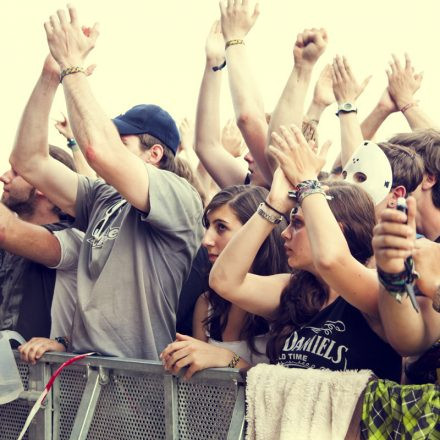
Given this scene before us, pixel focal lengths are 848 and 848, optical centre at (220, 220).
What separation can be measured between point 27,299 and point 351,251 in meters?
1.62

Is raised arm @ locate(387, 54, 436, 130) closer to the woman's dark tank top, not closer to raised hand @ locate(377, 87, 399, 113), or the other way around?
raised hand @ locate(377, 87, 399, 113)

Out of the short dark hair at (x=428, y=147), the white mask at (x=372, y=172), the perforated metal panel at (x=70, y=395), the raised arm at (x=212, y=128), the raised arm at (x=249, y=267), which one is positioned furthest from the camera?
the raised arm at (x=212, y=128)

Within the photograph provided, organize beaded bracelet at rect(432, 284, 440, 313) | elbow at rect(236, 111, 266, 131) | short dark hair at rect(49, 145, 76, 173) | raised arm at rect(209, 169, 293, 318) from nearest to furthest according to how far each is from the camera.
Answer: beaded bracelet at rect(432, 284, 440, 313) < raised arm at rect(209, 169, 293, 318) < elbow at rect(236, 111, 266, 131) < short dark hair at rect(49, 145, 76, 173)

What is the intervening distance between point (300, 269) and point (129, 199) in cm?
79

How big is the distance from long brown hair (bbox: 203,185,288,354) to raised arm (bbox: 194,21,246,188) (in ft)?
2.41

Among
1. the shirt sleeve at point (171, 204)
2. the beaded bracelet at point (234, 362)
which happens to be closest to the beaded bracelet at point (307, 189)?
the beaded bracelet at point (234, 362)

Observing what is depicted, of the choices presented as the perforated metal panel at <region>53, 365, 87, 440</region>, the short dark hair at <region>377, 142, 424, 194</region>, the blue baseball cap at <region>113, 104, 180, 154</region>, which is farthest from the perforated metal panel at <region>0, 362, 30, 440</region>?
the short dark hair at <region>377, 142, 424, 194</region>

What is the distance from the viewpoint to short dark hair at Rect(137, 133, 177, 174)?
4020mm

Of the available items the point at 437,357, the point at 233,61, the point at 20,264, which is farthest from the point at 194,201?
the point at 437,357

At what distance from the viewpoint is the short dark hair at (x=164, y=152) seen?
4.02 metres

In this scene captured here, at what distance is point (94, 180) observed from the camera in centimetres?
400

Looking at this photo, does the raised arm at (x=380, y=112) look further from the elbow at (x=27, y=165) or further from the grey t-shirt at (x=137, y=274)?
the elbow at (x=27, y=165)

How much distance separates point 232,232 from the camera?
3432mm

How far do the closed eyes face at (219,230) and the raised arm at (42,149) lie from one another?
2.50 ft
